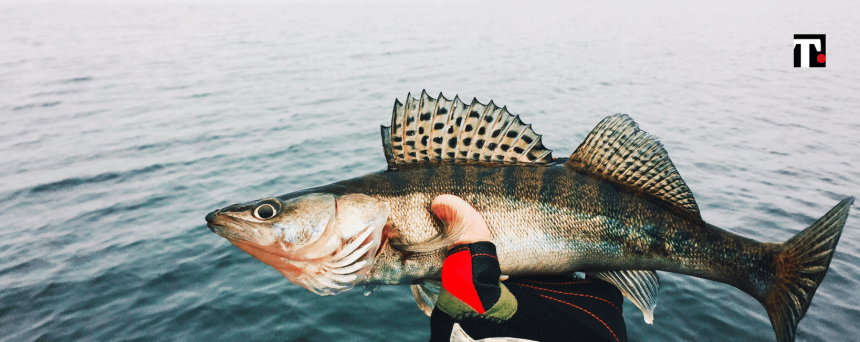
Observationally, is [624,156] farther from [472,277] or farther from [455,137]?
[472,277]

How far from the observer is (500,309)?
2.76 meters

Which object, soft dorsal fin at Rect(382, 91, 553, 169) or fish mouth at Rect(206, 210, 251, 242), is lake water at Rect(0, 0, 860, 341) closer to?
soft dorsal fin at Rect(382, 91, 553, 169)

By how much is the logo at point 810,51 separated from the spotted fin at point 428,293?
34.8m

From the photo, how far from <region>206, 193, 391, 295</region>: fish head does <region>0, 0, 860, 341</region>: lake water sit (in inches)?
175

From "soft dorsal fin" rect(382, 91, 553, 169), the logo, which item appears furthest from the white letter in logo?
"soft dorsal fin" rect(382, 91, 553, 169)

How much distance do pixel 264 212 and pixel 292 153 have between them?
39.5ft

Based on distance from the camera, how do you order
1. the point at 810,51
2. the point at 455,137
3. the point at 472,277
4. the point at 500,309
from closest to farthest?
the point at 472,277, the point at 500,309, the point at 455,137, the point at 810,51

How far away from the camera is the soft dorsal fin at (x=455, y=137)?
10.5 ft

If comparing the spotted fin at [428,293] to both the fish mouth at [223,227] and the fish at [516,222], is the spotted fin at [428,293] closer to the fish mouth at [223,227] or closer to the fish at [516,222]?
the fish at [516,222]

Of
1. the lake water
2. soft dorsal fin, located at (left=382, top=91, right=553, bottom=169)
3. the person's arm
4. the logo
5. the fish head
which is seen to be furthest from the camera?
the logo

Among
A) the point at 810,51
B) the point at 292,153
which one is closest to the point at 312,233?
the point at 292,153

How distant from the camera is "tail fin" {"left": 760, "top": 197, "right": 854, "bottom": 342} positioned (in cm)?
275

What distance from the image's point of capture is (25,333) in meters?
7.14

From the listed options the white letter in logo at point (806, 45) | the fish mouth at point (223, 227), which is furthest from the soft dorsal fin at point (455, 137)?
the white letter in logo at point (806, 45)
